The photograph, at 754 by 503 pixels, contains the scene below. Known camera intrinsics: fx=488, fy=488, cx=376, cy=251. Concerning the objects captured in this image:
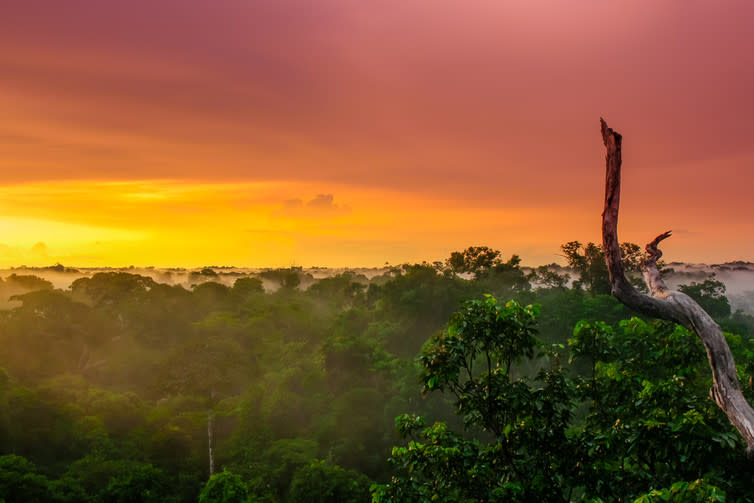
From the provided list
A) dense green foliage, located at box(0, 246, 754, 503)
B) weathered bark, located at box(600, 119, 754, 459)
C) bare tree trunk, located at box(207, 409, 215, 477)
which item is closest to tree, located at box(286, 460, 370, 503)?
dense green foliage, located at box(0, 246, 754, 503)

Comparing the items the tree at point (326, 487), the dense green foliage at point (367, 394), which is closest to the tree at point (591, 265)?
the dense green foliage at point (367, 394)

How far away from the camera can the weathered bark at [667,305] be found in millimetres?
6273

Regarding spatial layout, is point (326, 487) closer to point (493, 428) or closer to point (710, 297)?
point (493, 428)

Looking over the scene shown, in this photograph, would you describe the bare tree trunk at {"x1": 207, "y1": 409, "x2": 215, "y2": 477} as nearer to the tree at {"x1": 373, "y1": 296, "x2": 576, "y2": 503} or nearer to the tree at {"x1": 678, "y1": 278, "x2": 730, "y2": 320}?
the tree at {"x1": 373, "y1": 296, "x2": 576, "y2": 503}

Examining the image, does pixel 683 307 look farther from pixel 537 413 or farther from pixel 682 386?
pixel 537 413

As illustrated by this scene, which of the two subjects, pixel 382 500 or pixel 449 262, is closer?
pixel 382 500

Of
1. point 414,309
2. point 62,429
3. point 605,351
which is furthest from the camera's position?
point 414,309

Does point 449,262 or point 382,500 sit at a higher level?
point 449,262

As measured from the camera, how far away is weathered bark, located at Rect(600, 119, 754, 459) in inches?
247

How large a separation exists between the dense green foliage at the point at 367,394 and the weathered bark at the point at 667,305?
50 cm

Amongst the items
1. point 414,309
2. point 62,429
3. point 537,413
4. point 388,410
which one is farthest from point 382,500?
point 414,309

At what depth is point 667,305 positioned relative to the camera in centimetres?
681

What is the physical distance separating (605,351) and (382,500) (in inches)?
176

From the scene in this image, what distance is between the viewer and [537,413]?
23.1 feet
